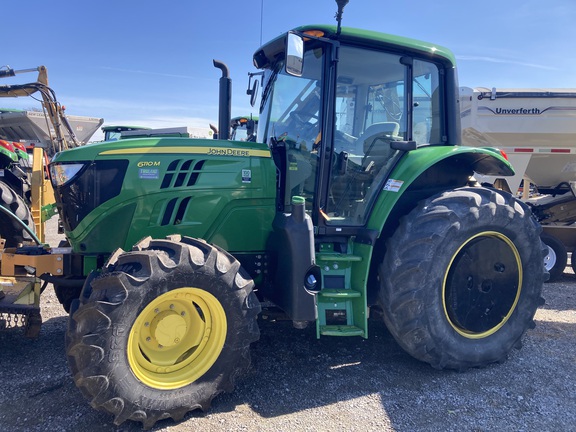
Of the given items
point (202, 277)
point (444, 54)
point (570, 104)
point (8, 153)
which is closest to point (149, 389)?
point (202, 277)

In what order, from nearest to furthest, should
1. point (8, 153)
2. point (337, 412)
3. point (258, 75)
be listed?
point (337, 412), point (258, 75), point (8, 153)

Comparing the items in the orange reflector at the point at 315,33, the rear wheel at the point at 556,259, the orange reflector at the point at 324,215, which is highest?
the orange reflector at the point at 315,33

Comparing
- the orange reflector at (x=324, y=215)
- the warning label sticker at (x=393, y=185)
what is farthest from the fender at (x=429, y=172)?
the orange reflector at (x=324, y=215)

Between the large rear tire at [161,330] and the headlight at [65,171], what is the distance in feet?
2.37

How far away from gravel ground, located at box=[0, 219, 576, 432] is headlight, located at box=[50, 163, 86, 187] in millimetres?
1404

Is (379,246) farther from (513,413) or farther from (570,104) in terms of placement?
(570,104)

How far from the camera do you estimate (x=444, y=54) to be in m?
3.77

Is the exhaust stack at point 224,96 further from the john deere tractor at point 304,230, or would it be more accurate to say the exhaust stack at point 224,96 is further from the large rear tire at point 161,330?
the large rear tire at point 161,330

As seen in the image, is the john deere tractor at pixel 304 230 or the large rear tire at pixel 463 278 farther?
the large rear tire at pixel 463 278

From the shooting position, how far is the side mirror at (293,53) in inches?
115

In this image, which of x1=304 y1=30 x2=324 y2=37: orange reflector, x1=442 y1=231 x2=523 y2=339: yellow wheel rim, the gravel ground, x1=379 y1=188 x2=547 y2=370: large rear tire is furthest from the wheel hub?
x1=304 y1=30 x2=324 y2=37: orange reflector

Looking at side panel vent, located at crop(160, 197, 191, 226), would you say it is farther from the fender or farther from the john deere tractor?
the fender

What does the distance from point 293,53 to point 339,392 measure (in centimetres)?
229

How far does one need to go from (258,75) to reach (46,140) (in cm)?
1182
